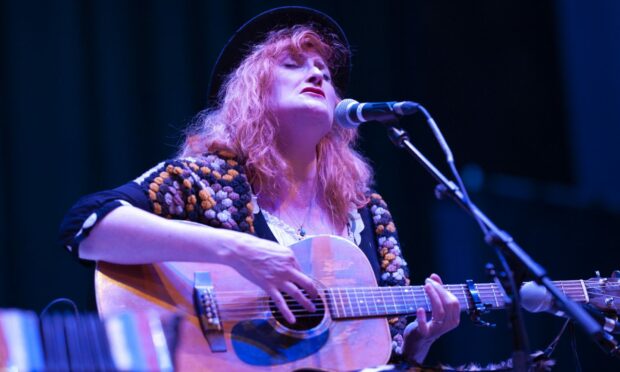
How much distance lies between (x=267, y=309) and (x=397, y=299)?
56 centimetres

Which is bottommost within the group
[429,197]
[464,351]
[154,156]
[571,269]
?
[464,351]

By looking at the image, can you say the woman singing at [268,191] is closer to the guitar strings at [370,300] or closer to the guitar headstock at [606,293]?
the guitar strings at [370,300]

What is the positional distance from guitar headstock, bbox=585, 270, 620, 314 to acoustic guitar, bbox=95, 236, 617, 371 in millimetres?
495

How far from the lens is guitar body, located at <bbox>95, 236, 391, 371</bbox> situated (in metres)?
2.27

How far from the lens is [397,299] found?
275 cm

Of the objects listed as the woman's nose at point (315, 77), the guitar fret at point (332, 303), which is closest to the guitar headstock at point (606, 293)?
the guitar fret at point (332, 303)

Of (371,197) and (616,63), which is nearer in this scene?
(371,197)

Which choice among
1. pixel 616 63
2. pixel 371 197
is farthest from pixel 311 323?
Result: pixel 616 63

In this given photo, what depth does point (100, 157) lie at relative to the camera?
3.70 meters

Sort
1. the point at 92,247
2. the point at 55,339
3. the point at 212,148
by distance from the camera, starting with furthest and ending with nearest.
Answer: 1. the point at 212,148
2. the point at 92,247
3. the point at 55,339

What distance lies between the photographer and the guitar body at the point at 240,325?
227 cm

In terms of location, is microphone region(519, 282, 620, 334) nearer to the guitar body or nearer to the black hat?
the guitar body

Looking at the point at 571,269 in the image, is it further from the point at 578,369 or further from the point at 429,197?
the point at 578,369

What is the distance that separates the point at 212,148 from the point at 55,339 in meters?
1.72
